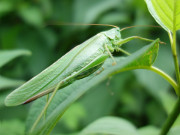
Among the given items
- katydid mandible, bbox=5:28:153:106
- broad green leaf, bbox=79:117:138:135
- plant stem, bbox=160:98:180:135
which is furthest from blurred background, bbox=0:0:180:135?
plant stem, bbox=160:98:180:135

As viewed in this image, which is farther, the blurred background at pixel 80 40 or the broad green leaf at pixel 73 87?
the blurred background at pixel 80 40

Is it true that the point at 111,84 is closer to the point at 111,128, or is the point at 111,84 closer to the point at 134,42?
the point at 134,42

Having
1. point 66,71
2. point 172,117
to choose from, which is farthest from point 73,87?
point 172,117

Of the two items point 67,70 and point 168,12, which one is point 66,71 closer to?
point 67,70

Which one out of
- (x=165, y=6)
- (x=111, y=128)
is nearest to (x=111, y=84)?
(x=111, y=128)

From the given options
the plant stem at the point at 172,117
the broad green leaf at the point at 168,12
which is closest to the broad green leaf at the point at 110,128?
the plant stem at the point at 172,117

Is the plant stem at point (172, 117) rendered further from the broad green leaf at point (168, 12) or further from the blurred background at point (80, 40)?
the blurred background at point (80, 40)

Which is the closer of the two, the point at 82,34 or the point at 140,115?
the point at 140,115
